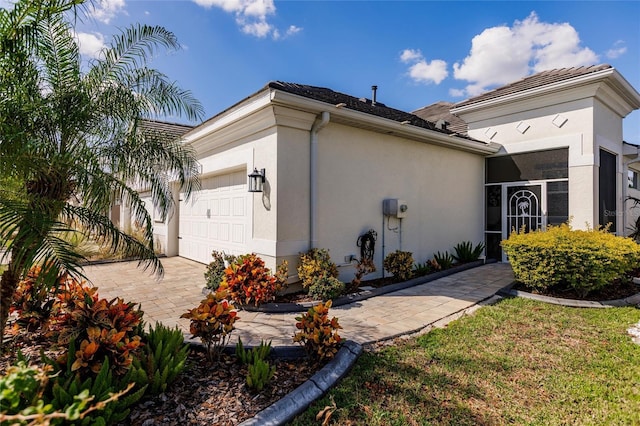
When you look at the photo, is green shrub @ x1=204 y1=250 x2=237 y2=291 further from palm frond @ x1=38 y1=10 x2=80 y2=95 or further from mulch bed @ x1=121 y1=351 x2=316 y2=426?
palm frond @ x1=38 y1=10 x2=80 y2=95

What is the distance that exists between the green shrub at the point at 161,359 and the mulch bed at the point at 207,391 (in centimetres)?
11

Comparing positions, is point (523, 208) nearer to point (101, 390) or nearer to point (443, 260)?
point (443, 260)

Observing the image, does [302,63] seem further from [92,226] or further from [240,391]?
[240,391]

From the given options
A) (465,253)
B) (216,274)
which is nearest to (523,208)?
(465,253)

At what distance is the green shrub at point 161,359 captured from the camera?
2637 millimetres

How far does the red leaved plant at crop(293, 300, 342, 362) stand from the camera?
128 inches

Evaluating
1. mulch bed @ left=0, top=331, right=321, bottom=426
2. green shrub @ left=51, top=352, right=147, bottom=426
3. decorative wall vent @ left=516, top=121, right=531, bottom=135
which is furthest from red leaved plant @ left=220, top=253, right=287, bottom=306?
decorative wall vent @ left=516, top=121, right=531, bottom=135

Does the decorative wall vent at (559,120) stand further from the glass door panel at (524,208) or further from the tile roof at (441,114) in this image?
the tile roof at (441,114)

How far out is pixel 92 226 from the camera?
10.7ft

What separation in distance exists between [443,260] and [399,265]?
195 cm

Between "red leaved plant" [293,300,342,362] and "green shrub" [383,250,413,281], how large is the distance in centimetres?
398

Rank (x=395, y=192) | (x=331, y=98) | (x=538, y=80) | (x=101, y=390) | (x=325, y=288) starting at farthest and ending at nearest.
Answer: (x=538, y=80), (x=395, y=192), (x=331, y=98), (x=325, y=288), (x=101, y=390)

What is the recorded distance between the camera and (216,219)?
834 centimetres

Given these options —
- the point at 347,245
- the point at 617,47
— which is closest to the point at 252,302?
the point at 347,245
